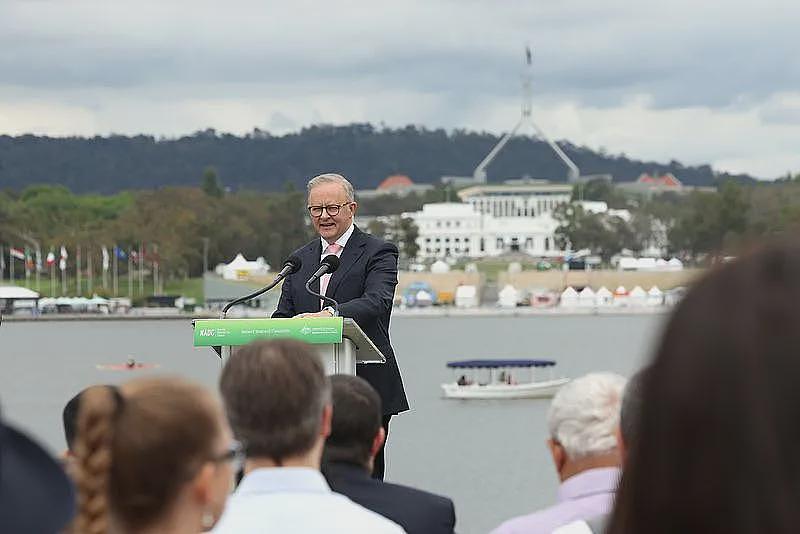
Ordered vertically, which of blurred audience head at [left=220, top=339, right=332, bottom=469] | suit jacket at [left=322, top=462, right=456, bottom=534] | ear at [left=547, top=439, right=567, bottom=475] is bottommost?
suit jacket at [left=322, top=462, right=456, bottom=534]

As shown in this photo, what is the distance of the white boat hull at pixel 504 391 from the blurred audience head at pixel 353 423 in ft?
154

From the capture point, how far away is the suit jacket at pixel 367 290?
6793 mm

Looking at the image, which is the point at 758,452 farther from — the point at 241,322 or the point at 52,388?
the point at 52,388

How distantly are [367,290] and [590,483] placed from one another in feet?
10.7

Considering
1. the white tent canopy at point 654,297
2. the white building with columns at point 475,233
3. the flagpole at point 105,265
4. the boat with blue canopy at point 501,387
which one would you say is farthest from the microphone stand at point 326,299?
the white building with columns at point 475,233

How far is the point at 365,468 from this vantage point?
439 centimetres

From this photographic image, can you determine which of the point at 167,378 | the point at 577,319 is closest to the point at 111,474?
the point at 167,378

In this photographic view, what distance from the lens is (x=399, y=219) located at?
6225 inches

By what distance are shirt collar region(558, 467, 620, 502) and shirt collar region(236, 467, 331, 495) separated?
0.56m

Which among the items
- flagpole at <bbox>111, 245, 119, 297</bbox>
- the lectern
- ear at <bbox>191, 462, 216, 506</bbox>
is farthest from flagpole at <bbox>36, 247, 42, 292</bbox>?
ear at <bbox>191, 462, 216, 506</bbox>

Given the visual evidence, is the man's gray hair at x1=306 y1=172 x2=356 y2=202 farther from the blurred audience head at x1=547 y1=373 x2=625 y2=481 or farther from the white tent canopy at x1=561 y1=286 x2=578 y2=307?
the white tent canopy at x1=561 y1=286 x2=578 y2=307

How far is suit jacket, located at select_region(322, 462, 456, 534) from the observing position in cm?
435

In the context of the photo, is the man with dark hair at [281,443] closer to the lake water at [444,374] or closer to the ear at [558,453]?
the lake water at [444,374]

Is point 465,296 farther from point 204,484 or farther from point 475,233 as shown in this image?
point 204,484
